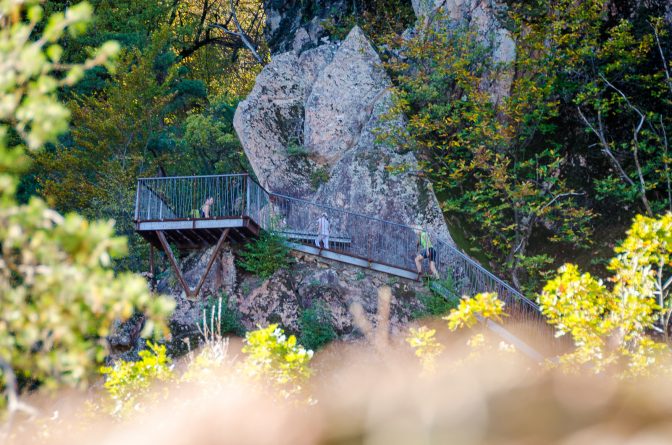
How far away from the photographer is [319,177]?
2295 cm

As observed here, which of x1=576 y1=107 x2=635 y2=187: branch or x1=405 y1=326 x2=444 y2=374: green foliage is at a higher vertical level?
x1=576 y1=107 x2=635 y2=187: branch

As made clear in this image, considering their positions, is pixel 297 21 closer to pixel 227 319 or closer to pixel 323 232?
pixel 323 232

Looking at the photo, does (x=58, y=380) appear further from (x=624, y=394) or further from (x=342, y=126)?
(x=342, y=126)

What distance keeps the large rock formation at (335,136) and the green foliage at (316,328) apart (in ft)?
12.9

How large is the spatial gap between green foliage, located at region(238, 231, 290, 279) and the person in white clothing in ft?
2.79

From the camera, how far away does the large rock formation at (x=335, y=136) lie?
21594mm

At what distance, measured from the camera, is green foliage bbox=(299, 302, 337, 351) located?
703 inches

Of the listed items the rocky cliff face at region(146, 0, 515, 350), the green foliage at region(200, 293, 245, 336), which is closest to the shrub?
the rocky cliff face at region(146, 0, 515, 350)

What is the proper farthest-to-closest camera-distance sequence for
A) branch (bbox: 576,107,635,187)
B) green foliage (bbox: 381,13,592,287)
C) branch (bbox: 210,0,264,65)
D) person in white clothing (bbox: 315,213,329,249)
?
branch (bbox: 210,0,264,65) < green foliage (bbox: 381,13,592,287) < person in white clothing (bbox: 315,213,329,249) < branch (bbox: 576,107,635,187)

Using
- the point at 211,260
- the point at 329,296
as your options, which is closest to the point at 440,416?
the point at 329,296

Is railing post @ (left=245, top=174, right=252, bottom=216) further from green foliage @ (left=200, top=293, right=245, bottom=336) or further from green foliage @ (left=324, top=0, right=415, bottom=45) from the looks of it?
green foliage @ (left=324, top=0, right=415, bottom=45)

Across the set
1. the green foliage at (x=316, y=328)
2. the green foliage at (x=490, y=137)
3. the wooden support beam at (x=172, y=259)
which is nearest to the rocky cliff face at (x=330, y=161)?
the green foliage at (x=316, y=328)

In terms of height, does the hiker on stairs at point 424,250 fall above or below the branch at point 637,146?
below

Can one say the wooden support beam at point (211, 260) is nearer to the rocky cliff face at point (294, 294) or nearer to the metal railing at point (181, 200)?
the rocky cliff face at point (294, 294)
